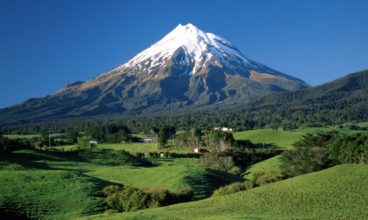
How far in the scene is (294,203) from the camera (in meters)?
40.8

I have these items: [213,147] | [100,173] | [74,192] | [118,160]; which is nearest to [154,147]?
[213,147]

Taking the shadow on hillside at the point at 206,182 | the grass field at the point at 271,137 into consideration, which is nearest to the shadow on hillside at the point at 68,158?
the shadow on hillside at the point at 206,182

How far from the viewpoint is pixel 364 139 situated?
7681 cm

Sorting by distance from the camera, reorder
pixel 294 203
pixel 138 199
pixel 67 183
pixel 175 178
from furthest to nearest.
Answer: pixel 175 178 < pixel 67 183 < pixel 138 199 < pixel 294 203

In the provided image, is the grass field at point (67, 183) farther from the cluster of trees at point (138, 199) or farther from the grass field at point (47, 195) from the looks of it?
the cluster of trees at point (138, 199)

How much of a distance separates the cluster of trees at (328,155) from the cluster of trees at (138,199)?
1047 inches

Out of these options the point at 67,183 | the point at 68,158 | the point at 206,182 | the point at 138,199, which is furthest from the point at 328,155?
the point at 68,158

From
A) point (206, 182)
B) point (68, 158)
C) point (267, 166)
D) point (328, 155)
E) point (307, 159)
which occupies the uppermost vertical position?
point (68, 158)

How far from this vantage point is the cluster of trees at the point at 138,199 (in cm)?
4800

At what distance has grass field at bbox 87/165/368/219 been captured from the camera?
3781 centimetres

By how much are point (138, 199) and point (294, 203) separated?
1394 centimetres

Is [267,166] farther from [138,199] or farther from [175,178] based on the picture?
[138,199]

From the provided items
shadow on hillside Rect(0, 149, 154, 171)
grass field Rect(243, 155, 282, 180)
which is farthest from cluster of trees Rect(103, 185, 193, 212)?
grass field Rect(243, 155, 282, 180)

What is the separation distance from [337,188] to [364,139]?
116 ft
